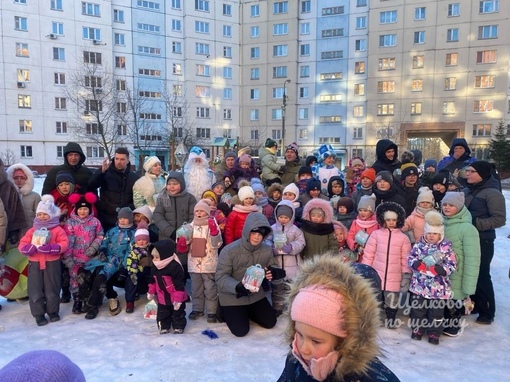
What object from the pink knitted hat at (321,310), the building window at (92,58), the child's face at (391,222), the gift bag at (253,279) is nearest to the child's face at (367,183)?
the child's face at (391,222)

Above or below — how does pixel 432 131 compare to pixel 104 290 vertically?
above

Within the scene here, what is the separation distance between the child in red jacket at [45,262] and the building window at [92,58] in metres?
39.6

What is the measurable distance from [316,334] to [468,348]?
3.35 metres

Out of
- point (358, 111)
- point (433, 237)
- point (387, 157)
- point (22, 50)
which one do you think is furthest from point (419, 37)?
point (22, 50)

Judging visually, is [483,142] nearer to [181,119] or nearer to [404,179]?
[181,119]

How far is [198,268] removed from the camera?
16.0 feet

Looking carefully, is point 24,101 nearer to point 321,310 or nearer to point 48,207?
point 48,207

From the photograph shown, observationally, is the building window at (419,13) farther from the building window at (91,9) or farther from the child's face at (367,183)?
the child's face at (367,183)

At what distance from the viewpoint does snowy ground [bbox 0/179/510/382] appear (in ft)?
11.7

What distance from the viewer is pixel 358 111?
136ft

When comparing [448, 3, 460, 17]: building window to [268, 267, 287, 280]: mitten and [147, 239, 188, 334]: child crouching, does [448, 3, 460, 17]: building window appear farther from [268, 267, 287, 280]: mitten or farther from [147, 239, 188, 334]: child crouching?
[147, 239, 188, 334]: child crouching

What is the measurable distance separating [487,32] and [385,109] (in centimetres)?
1177

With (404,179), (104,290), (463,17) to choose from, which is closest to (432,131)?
(463,17)

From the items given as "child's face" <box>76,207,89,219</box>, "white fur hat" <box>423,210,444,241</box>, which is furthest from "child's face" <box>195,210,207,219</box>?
"white fur hat" <box>423,210,444,241</box>
